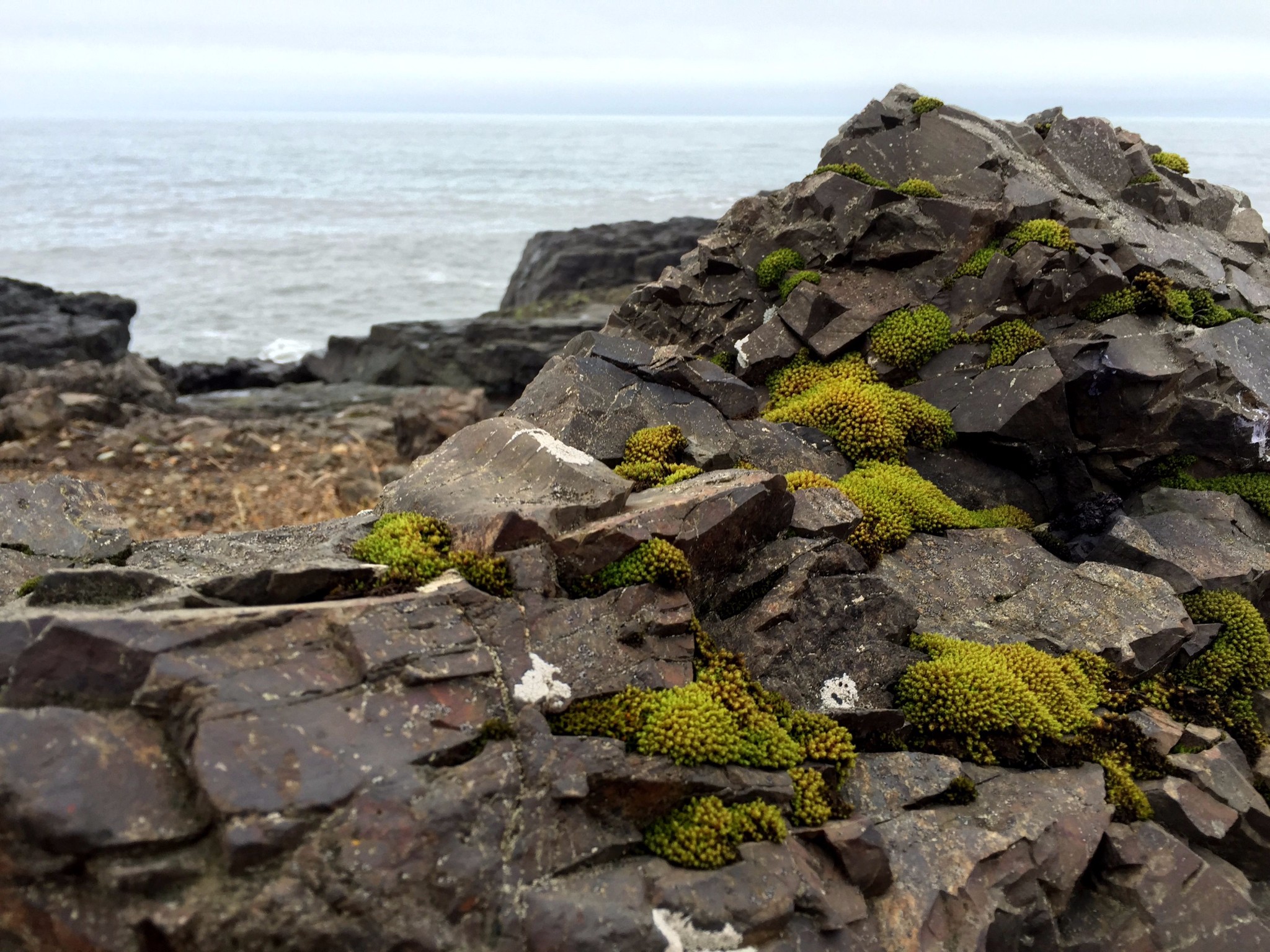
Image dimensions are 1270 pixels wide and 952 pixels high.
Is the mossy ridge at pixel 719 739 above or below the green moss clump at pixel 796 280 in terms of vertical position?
below

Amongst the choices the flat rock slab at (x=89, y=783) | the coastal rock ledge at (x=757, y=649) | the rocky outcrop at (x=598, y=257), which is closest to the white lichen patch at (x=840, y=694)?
the coastal rock ledge at (x=757, y=649)

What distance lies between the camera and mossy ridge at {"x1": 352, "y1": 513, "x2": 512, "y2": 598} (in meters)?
9.95

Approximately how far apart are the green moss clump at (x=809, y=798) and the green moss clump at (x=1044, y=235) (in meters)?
12.7

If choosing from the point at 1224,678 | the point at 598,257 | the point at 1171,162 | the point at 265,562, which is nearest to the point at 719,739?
the point at 265,562

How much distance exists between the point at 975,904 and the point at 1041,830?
1.32 m

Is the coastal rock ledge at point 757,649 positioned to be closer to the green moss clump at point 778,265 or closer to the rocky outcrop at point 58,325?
the green moss clump at point 778,265

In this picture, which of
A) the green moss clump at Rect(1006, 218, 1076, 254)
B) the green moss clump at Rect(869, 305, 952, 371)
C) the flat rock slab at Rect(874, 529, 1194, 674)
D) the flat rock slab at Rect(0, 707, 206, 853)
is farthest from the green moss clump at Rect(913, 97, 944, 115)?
the flat rock slab at Rect(0, 707, 206, 853)

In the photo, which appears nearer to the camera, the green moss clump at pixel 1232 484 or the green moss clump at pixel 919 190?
the green moss clump at pixel 1232 484

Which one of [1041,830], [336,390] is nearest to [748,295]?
[1041,830]

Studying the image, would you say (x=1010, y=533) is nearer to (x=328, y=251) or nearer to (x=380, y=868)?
(x=380, y=868)

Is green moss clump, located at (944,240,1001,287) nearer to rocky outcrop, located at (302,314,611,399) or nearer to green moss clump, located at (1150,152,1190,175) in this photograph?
green moss clump, located at (1150,152,1190,175)

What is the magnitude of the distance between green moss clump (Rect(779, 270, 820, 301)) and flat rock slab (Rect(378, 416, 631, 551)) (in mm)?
7703

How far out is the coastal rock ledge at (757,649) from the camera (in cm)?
734

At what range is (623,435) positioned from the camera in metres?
14.5
